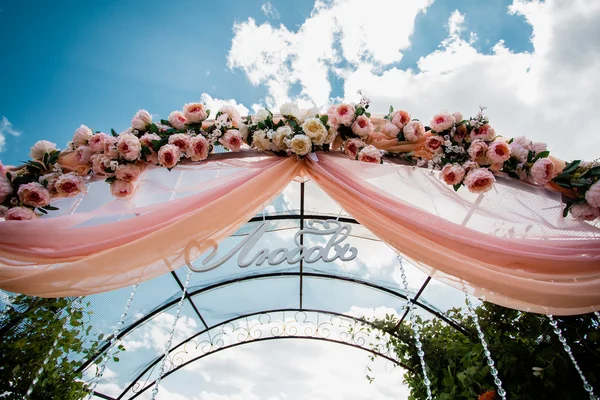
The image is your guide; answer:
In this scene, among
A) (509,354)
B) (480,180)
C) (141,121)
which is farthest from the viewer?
(509,354)

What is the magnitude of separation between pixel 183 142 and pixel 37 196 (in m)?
1.01

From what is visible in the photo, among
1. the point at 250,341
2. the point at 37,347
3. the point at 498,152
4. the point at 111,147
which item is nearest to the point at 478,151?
the point at 498,152

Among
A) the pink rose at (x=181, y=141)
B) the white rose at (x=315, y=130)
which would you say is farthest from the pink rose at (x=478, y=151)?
the pink rose at (x=181, y=141)

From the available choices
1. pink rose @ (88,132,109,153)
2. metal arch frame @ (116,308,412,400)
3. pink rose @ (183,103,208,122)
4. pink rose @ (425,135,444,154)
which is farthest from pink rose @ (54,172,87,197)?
metal arch frame @ (116,308,412,400)

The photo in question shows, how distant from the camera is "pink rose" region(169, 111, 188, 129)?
2246mm

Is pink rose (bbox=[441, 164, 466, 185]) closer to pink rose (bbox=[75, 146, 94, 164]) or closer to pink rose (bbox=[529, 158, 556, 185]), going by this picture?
pink rose (bbox=[529, 158, 556, 185])

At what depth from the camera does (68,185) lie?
2.10m

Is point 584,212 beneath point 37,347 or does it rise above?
above

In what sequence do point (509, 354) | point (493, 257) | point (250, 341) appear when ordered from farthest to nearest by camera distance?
point (250, 341) → point (509, 354) → point (493, 257)

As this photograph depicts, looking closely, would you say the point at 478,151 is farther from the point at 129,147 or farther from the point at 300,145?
the point at 129,147

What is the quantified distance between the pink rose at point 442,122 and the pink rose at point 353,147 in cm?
51

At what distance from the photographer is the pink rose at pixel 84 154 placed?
218cm

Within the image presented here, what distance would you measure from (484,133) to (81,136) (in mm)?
2790

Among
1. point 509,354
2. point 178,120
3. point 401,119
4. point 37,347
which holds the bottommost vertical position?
point 509,354
